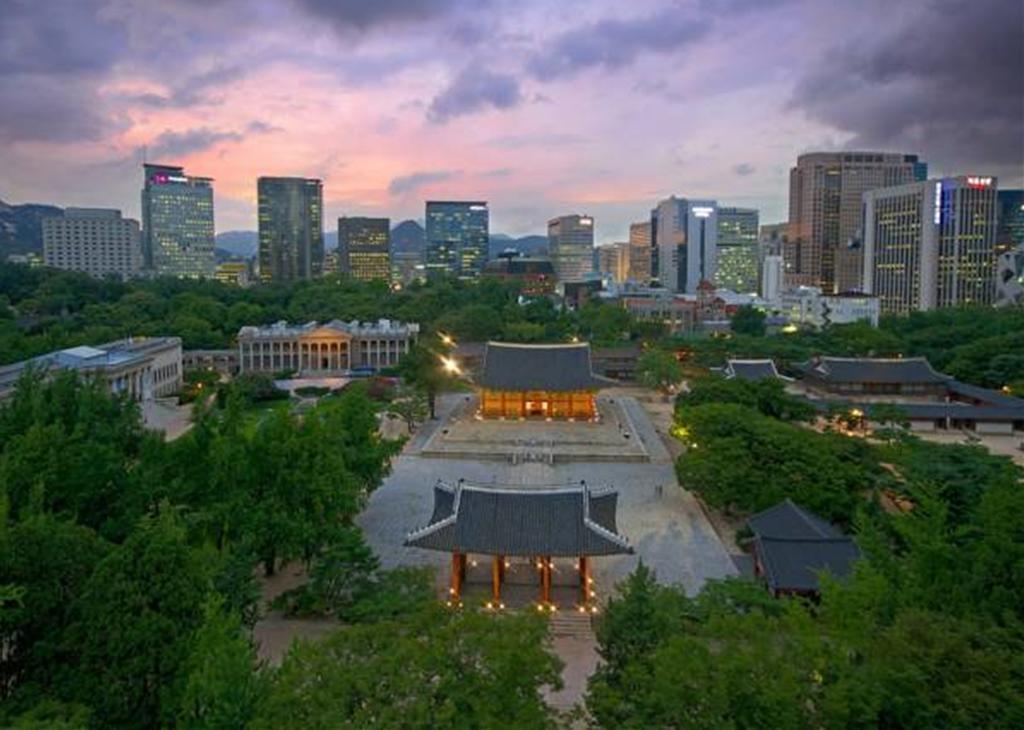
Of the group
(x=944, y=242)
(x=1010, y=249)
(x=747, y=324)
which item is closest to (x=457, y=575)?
(x=747, y=324)

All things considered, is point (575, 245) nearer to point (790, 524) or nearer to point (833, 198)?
Answer: point (833, 198)

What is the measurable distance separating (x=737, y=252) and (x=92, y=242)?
128m

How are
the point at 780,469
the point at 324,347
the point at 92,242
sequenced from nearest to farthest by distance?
the point at 780,469, the point at 324,347, the point at 92,242

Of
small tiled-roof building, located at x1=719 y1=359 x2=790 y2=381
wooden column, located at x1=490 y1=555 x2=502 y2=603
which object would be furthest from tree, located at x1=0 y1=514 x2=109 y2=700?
small tiled-roof building, located at x1=719 y1=359 x2=790 y2=381

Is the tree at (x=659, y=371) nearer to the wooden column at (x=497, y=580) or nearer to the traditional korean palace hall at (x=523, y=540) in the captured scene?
the traditional korean palace hall at (x=523, y=540)

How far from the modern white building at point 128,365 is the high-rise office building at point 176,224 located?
112288 millimetres

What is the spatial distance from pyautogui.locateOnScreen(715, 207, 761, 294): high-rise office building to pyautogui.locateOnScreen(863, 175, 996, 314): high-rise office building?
53769 mm

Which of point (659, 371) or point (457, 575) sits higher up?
point (659, 371)

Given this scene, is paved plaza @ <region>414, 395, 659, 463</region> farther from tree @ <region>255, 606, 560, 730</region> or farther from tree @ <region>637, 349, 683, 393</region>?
tree @ <region>255, 606, 560, 730</region>

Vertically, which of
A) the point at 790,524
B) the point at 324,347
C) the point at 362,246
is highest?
the point at 362,246

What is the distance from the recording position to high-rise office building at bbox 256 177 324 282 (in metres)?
164

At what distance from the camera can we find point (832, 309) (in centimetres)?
8969

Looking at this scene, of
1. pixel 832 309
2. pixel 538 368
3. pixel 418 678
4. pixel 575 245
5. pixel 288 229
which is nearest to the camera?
pixel 418 678

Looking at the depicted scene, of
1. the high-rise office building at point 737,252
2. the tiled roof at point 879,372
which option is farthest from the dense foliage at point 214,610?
the high-rise office building at point 737,252
